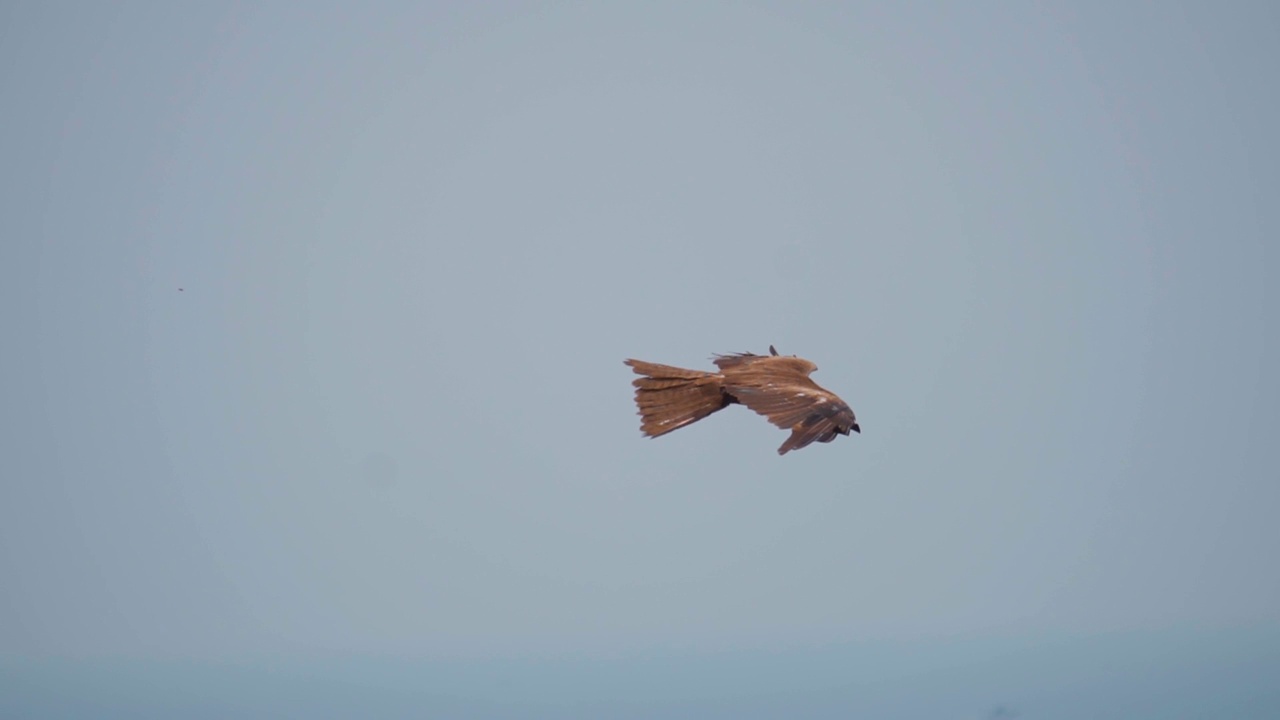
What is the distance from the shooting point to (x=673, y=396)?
16.8 m

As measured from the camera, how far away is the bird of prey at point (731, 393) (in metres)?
15.0

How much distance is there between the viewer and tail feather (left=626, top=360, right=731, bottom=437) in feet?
54.1

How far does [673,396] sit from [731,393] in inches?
26.0

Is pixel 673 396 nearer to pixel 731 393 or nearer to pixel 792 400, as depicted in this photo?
pixel 731 393

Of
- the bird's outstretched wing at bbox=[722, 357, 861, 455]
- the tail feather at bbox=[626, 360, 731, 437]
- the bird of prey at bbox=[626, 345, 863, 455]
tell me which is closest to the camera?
the bird's outstretched wing at bbox=[722, 357, 861, 455]

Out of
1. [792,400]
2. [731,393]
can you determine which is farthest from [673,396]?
[792,400]

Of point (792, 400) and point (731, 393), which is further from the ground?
point (731, 393)

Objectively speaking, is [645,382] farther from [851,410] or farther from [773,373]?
[851,410]

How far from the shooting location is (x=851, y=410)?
1486cm

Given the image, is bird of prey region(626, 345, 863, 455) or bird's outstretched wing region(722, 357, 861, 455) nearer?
bird's outstretched wing region(722, 357, 861, 455)

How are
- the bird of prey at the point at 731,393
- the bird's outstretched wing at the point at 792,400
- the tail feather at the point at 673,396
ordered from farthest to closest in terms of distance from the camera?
the tail feather at the point at 673,396
the bird of prey at the point at 731,393
the bird's outstretched wing at the point at 792,400

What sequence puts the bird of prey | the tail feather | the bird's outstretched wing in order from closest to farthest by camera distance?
the bird's outstretched wing < the bird of prey < the tail feather

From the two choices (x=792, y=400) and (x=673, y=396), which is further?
(x=673, y=396)

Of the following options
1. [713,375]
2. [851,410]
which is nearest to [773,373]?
[713,375]
